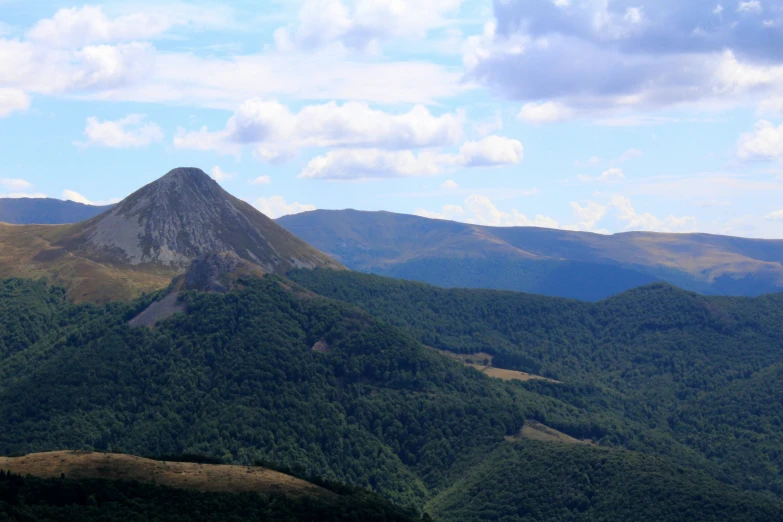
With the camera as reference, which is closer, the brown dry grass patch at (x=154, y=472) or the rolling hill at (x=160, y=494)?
the rolling hill at (x=160, y=494)

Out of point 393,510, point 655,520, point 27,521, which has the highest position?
point 27,521

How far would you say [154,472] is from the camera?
465 ft

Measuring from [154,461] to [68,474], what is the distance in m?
17.7

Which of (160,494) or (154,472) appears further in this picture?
(154,472)

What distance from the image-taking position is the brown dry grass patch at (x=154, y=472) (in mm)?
134875

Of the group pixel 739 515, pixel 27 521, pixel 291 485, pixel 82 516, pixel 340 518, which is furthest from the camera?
pixel 739 515

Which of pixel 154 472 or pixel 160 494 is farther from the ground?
pixel 154 472

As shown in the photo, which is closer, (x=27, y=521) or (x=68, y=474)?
(x=27, y=521)

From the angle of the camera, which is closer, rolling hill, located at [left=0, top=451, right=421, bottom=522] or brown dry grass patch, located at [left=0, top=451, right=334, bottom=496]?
rolling hill, located at [left=0, top=451, right=421, bottom=522]

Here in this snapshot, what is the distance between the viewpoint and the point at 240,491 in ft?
457

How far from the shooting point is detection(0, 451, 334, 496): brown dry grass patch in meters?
135

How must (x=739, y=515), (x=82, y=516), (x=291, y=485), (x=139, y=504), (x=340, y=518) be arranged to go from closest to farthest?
(x=82, y=516)
(x=139, y=504)
(x=340, y=518)
(x=291, y=485)
(x=739, y=515)

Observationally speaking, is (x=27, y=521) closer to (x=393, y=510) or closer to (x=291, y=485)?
(x=291, y=485)

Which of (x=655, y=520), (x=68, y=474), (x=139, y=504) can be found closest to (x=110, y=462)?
(x=68, y=474)
